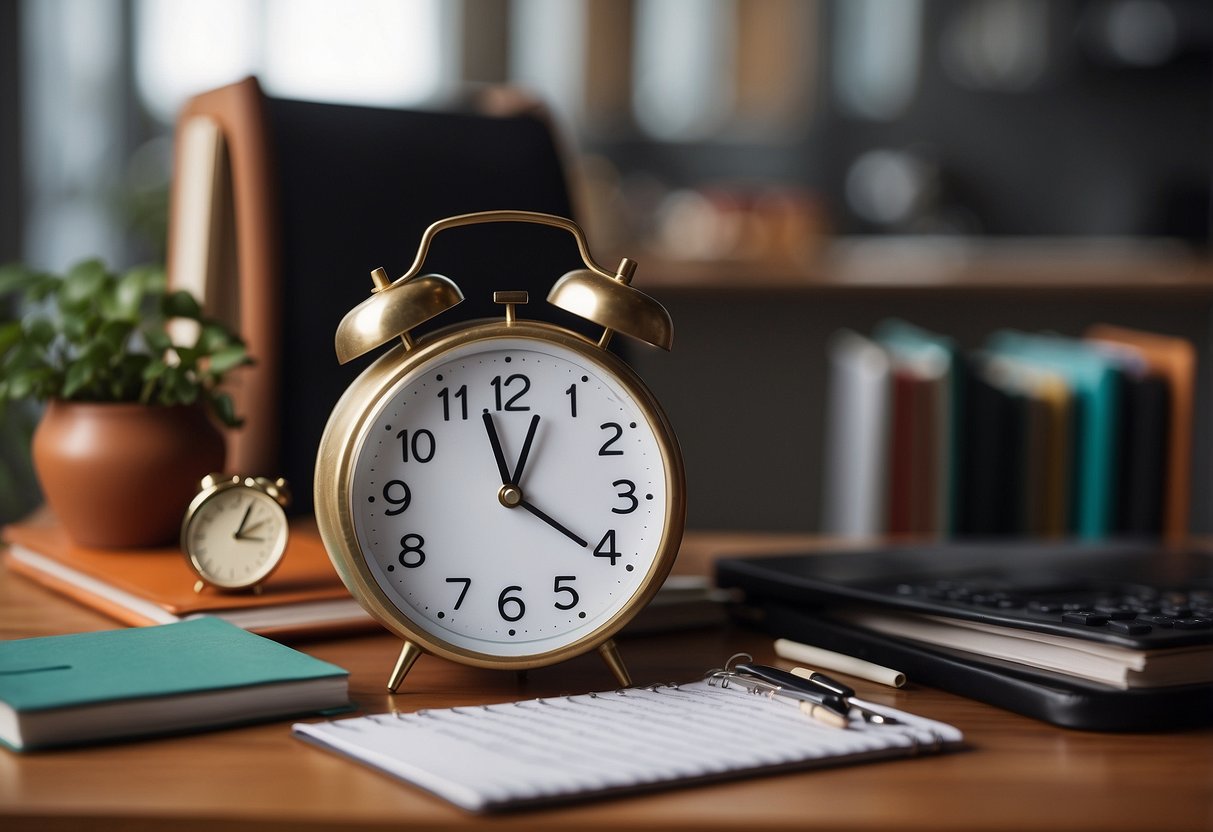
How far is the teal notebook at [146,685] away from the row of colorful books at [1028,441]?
1.17 metres

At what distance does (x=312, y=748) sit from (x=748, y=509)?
239 cm

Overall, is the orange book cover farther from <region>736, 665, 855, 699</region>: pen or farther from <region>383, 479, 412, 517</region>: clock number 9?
<region>736, 665, 855, 699</region>: pen

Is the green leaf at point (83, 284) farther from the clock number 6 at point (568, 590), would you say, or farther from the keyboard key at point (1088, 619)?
the keyboard key at point (1088, 619)

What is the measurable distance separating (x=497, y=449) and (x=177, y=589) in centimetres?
28

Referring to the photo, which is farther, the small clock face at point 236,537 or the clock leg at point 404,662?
the small clock face at point 236,537

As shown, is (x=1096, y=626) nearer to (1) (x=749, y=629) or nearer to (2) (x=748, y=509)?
(1) (x=749, y=629)

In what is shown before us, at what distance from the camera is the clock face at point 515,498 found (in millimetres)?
782

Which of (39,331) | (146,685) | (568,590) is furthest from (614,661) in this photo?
(39,331)

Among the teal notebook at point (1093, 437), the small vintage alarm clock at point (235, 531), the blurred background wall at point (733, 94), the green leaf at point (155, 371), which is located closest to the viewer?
the small vintage alarm clock at point (235, 531)

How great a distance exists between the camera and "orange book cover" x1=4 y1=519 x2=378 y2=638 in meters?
0.90

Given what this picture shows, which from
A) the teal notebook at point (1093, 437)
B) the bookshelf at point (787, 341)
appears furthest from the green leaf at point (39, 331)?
the bookshelf at point (787, 341)

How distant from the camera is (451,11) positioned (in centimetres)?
554

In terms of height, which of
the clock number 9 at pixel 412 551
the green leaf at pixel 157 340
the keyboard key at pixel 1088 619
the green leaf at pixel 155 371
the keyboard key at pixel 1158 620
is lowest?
the keyboard key at pixel 1158 620

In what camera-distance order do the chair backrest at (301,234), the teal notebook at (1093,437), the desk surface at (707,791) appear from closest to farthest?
the desk surface at (707,791) → the chair backrest at (301,234) → the teal notebook at (1093,437)
